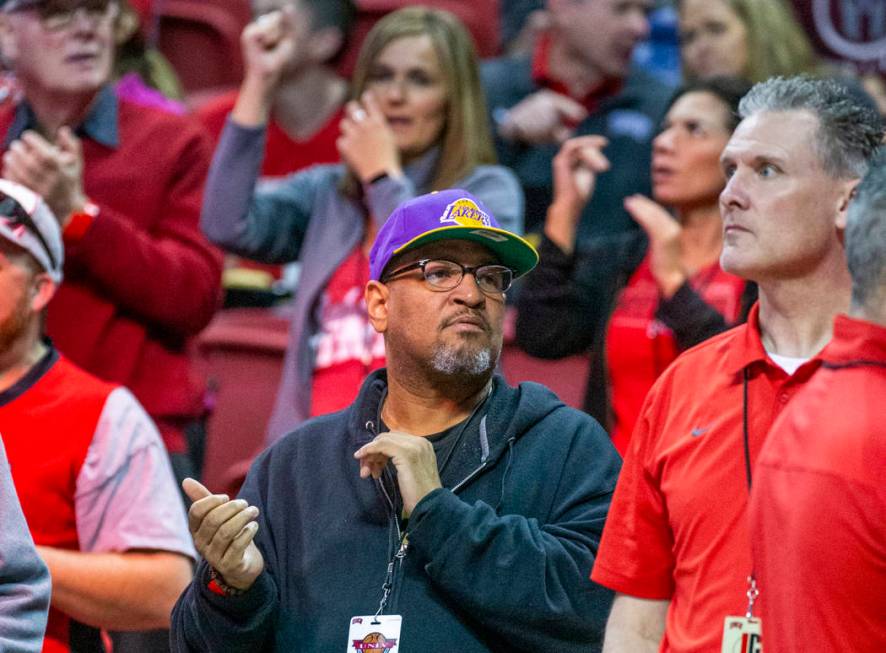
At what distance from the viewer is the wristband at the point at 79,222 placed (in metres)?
4.39

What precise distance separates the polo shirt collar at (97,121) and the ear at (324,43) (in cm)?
193

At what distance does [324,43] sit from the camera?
6723 millimetres

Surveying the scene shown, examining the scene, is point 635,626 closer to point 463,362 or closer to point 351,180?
point 463,362

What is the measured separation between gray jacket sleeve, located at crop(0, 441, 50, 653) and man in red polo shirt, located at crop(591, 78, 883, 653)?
971 millimetres

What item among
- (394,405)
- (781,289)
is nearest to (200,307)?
(394,405)

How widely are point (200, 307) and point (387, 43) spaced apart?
98cm

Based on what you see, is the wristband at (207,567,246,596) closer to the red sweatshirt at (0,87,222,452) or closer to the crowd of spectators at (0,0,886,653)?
the crowd of spectators at (0,0,886,653)

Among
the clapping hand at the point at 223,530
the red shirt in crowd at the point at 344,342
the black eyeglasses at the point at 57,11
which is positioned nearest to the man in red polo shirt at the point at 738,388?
the clapping hand at the point at 223,530

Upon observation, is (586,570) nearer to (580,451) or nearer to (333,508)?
(580,451)

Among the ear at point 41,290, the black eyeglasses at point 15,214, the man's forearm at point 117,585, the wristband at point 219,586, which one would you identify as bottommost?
the man's forearm at point 117,585

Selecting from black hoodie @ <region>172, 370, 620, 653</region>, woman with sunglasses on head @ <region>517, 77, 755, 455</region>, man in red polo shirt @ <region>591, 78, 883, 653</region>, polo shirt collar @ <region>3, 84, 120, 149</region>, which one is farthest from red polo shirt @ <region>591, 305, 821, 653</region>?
polo shirt collar @ <region>3, 84, 120, 149</region>

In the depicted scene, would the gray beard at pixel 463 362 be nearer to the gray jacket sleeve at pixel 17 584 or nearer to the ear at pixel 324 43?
the gray jacket sleeve at pixel 17 584

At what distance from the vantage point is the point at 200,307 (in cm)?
460

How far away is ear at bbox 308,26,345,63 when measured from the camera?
6695 mm
